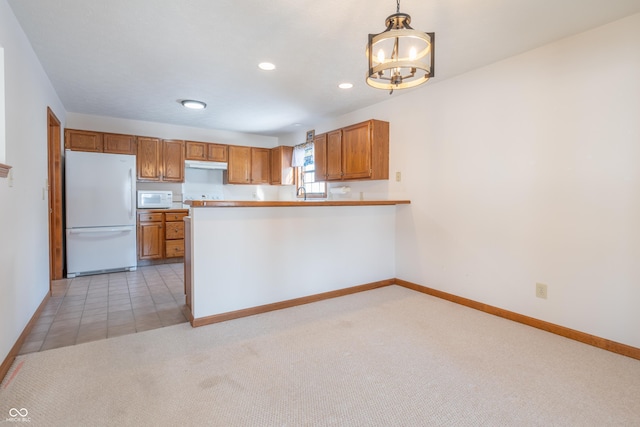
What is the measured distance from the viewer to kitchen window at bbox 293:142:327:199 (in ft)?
18.6

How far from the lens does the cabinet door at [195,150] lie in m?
5.61

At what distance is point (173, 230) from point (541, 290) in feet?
16.6

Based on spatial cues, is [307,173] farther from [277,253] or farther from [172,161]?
[277,253]

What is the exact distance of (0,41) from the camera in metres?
2.01

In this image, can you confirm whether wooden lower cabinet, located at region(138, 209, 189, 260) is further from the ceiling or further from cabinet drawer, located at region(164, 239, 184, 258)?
the ceiling

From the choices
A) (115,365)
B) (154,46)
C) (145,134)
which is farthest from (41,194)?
(145,134)

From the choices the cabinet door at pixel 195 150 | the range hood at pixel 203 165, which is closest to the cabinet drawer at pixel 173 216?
the range hood at pixel 203 165

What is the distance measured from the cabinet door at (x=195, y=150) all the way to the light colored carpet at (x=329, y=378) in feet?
12.1

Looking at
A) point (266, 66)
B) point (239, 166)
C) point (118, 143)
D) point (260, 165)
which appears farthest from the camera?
point (260, 165)

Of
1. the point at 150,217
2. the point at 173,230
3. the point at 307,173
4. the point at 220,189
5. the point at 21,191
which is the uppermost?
the point at 307,173

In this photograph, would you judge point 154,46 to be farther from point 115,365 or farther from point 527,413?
point 527,413

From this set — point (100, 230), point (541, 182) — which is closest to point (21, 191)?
point (100, 230)

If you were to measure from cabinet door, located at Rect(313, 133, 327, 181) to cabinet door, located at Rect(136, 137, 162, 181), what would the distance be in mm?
2677

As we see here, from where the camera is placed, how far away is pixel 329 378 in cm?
194
